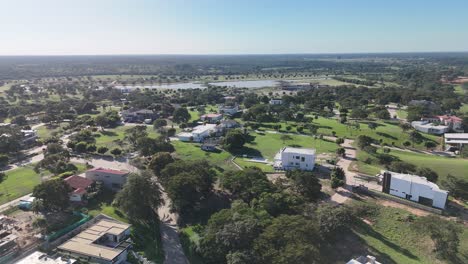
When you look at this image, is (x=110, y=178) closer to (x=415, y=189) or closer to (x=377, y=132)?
(x=415, y=189)

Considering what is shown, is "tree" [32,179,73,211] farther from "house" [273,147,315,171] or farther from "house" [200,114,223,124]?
"house" [200,114,223,124]

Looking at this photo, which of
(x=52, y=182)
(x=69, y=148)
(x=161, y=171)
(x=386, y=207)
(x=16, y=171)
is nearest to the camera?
(x=52, y=182)

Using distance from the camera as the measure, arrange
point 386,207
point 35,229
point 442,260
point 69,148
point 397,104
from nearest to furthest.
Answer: point 442,260
point 35,229
point 386,207
point 69,148
point 397,104

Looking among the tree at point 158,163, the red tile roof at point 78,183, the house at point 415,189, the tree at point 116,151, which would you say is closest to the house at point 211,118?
the tree at point 116,151

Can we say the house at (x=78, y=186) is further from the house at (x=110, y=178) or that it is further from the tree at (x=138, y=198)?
the tree at (x=138, y=198)

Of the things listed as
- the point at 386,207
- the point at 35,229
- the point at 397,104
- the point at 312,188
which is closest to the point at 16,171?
the point at 35,229

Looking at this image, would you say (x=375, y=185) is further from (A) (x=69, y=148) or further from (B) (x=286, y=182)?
(A) (x=69, y=148)

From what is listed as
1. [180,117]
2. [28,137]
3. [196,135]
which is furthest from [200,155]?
[28,137]
